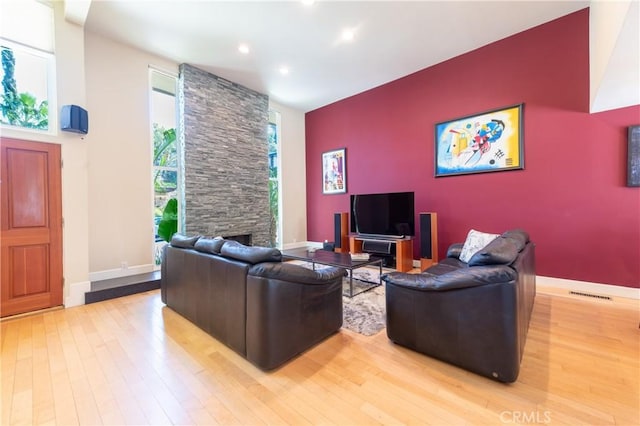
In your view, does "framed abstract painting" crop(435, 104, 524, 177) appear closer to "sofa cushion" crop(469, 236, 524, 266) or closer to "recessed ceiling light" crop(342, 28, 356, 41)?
"recessed ceiling light" crop(342, 28, 356, 41)

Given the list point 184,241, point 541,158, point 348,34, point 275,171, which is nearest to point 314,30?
point 348,34

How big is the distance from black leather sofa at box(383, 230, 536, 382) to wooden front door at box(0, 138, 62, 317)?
3811 millimetres

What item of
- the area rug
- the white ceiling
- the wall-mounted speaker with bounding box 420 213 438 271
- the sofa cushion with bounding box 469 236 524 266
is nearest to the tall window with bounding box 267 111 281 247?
the white ceiling

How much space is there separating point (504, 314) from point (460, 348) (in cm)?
39

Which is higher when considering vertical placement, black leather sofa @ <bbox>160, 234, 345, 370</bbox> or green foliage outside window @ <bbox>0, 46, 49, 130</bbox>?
green foliage outside window @ <bbox>0, 46, 49, 130</bbox>

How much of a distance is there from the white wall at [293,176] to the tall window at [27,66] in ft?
12.6

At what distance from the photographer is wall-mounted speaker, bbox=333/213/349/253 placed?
217 inches

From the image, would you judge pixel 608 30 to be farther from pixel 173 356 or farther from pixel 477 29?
pixel 173 356

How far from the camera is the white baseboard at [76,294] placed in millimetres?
3133

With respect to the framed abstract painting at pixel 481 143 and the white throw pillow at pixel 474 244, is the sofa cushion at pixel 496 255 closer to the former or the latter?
the white throw pillow at pixel 474 244

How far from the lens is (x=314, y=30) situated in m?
3.62

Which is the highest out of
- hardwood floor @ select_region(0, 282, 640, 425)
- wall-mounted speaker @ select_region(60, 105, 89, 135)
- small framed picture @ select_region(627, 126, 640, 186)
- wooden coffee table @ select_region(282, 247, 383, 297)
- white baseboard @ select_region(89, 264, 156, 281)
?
wall-mounted speaker @ select_region(60, 105, 89, 135)

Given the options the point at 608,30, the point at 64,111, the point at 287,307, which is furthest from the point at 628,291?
the point at 64,111

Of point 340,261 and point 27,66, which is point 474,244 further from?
point 27,66
